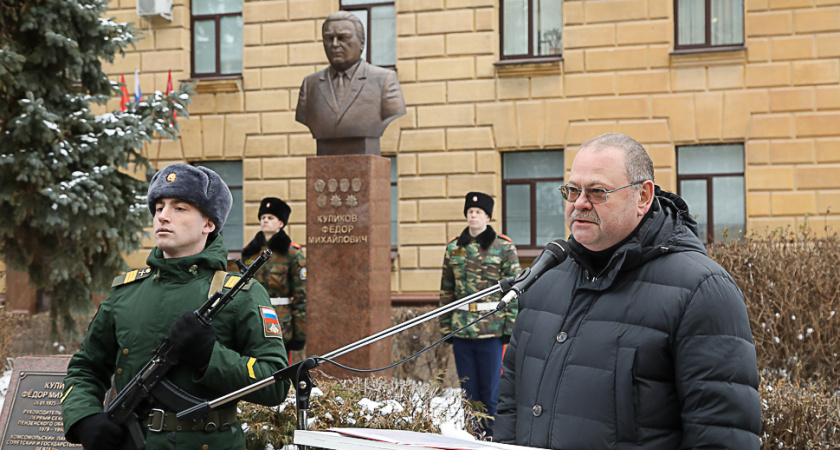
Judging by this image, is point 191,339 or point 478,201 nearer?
point 191,339

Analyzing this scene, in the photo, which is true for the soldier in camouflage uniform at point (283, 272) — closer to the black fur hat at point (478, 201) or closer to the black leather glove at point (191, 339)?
the black fur hat at point (478, 201)

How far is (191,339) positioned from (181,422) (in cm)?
32

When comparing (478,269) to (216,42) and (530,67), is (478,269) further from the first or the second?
(216,42)

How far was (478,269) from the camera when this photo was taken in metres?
8.52

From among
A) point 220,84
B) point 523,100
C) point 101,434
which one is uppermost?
point 220,84

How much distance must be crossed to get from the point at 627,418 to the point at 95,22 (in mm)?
9970

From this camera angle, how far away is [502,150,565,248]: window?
14.8 meters

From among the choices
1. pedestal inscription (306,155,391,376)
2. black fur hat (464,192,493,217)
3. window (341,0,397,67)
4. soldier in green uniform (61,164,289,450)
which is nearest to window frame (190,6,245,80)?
window (341,0,397,67)

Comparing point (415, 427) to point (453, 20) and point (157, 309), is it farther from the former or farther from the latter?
point (453, 20)

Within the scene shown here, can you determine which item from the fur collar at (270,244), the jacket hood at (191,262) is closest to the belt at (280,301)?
the fur collar at (270,244)

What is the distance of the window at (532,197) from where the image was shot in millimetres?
14781

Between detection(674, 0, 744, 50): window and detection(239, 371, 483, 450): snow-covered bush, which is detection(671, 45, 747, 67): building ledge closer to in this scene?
detection(674, 0, 744, 50): window

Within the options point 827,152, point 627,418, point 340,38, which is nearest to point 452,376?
point 340,38

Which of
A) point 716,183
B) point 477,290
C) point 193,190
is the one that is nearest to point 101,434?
point 193,190
